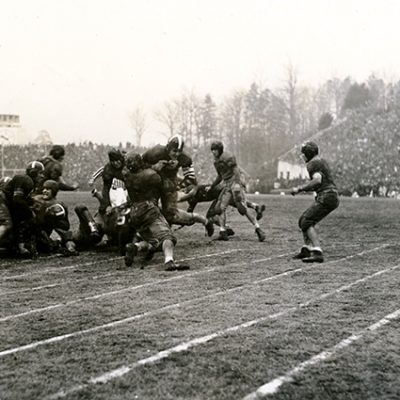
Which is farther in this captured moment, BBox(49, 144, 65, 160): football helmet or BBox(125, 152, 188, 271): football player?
BBox(49, 144, 65, 160): football helmet

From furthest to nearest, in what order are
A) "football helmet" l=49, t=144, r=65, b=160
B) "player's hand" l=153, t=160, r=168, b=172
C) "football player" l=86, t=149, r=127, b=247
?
"football helmet" l=49, t=144, r=65, b=160 < "football player" l=86, t=149, r=127, b=247 < "player's hand" l=153, t=160, r=168, b=172

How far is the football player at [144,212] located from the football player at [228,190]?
139 inches

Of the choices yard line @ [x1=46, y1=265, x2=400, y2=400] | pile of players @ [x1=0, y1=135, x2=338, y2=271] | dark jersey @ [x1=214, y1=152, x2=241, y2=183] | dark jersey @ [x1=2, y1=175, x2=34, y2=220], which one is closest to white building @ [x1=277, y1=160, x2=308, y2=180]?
dark jersey @ [x1=214, y1=152, x2=241, y2=183]

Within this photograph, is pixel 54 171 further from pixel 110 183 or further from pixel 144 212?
pixel 144 212

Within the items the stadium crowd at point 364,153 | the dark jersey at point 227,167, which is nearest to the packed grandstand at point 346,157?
the stadium crowd at point 364,153

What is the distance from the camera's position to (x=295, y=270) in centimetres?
916

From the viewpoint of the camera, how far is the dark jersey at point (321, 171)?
1017cm

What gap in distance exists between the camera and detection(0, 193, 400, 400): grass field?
172 inches

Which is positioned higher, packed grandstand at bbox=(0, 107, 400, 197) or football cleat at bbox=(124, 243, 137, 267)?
packed grandstand at bbox=(0, 107, 400, 197)

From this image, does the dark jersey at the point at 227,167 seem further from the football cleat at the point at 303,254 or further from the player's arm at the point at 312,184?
the player's arm at the point at 312,184

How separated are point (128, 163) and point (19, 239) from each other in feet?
8.85

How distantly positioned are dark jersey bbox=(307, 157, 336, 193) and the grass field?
Answer: 1.16m

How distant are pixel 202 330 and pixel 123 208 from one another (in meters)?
5.39

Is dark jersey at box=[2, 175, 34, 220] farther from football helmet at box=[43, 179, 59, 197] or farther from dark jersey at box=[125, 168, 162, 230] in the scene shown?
dark jersey at box=[125, 168, 162, 230]
